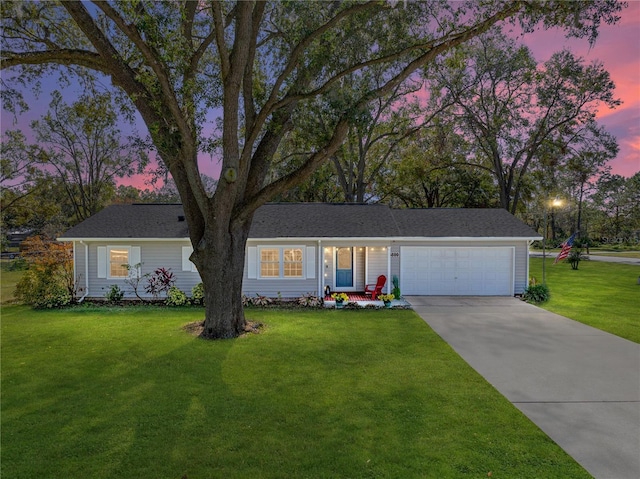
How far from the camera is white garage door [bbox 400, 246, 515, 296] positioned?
49.5 feet

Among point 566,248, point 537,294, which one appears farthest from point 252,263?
point 566,248

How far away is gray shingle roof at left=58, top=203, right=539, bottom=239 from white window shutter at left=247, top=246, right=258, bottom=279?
70cm

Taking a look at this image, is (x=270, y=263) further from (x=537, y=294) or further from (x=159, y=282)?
(x=537, y=294)

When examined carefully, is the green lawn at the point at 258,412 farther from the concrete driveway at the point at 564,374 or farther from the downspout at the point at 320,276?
the downspout at the point at 320,276

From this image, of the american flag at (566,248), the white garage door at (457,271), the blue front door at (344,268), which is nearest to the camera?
the white garage door at (457,271)

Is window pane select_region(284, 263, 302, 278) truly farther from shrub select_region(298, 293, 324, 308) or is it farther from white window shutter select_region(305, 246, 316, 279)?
shrub select_region(298, 293, 324, 308)

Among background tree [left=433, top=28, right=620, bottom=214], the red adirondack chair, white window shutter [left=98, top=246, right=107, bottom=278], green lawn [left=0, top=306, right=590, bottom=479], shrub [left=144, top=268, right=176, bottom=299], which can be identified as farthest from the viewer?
background tree [left=433, top=28, right=620, bottom=214]

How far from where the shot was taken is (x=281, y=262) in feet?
47.5

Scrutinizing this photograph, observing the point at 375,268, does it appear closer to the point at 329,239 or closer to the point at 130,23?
the point at 329,239

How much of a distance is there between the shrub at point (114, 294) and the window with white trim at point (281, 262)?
5.84 m

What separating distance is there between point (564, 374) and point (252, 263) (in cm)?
1082

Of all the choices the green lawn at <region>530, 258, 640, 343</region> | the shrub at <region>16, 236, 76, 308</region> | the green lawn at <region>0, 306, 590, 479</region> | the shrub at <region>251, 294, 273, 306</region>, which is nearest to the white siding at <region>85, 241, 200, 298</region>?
the shrub at <region>16, 236, 76, 308</region>

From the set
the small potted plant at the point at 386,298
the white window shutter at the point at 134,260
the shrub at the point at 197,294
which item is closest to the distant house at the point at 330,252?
the white window shutter at the point at 134,260

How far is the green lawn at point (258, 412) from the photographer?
13.4ft
